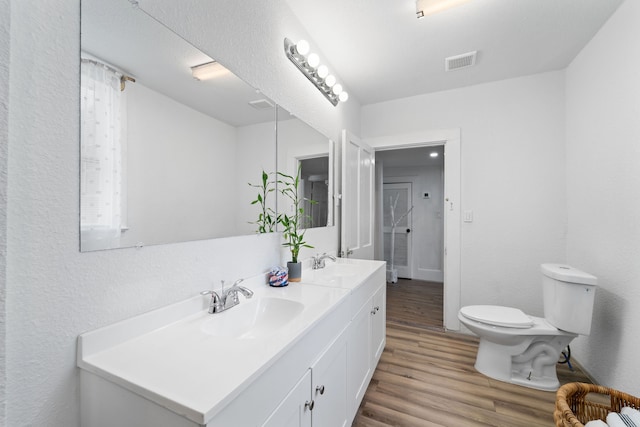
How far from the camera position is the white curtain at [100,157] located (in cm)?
71

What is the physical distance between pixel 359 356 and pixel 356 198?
1410mm

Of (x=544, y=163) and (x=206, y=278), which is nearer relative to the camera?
(x=206, y=278)

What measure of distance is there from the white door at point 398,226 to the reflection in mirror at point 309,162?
10.2ft

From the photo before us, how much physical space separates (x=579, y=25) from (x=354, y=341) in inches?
97.6

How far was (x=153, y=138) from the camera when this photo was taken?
90 cm

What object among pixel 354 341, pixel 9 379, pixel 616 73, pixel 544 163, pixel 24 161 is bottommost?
pixel 354 341

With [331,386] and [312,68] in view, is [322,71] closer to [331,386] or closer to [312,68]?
[312,68]

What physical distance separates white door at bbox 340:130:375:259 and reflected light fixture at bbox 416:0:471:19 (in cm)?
94

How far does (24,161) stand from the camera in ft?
1.96

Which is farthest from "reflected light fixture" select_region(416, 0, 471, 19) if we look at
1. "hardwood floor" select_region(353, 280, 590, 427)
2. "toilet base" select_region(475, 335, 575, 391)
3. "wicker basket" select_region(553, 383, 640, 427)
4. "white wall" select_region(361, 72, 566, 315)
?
"hardwood floor" select_region(353, 280, 590, 427)

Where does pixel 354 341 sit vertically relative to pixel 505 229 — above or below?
below

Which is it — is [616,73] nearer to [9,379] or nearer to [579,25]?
[579,25]

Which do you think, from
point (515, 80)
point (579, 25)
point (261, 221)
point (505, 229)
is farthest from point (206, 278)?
point (515, 80)

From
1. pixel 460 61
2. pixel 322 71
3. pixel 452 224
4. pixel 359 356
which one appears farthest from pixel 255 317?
pixel 460 61
